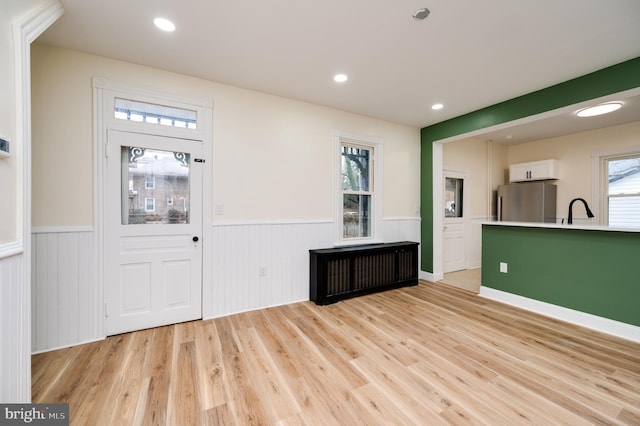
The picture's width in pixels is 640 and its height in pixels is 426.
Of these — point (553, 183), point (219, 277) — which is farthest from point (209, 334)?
point (553, 183)

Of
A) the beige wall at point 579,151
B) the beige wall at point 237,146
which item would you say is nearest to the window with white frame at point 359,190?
the beige wall at point 237,146

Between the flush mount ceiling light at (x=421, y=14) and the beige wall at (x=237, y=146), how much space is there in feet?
6.05

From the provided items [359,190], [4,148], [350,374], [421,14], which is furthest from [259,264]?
[421,14]

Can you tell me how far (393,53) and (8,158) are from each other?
2.93 m

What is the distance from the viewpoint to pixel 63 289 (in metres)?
2.32

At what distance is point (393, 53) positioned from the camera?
7.98 ft

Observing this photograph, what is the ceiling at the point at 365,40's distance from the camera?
1.89m

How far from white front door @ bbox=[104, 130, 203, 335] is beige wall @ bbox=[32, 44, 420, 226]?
0.23 metres

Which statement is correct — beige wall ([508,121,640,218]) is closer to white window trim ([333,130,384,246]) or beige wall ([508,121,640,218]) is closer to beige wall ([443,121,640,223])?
beige wall ([443,121,640,223])

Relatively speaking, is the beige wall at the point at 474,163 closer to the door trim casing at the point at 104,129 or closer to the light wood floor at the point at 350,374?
the light wood floor at the point at 350,374

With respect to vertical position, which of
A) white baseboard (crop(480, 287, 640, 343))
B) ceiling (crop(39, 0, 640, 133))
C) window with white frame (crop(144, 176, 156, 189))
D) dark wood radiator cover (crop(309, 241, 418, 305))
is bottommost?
white baseboard (crop(480, 287, 640, 343))

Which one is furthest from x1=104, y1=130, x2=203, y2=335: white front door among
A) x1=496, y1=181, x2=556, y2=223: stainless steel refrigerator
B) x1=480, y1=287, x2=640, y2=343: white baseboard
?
x1=496, y1=181, x2=556, y2=223: stainless steel refrigerator

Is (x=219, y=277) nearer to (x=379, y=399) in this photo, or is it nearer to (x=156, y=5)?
(x=379, y=399)

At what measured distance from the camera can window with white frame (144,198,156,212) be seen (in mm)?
2678
